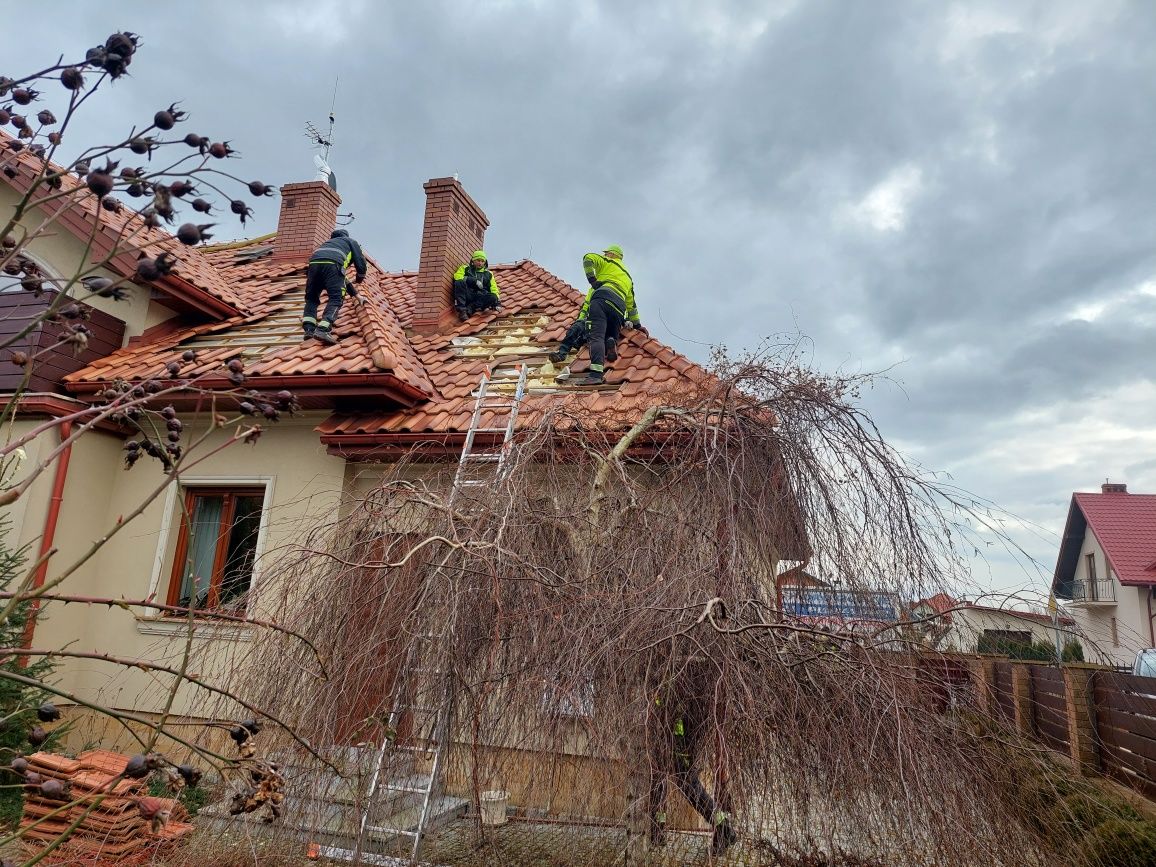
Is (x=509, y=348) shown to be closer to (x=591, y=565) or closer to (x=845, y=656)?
(x=591, y=565)

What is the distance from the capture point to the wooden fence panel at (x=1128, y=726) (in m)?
5.43

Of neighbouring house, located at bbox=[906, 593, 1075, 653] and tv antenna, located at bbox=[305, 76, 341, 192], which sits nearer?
neighbouring house, located at bbox=[906, 593, 1075, 653]

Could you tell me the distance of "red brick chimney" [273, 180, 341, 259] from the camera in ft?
41.7

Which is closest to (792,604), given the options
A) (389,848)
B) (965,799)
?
(965,799)

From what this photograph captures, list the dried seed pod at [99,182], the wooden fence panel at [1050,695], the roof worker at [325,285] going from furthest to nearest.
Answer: the roof worker at [325,285], the wooden fence panel at [1050,695], the dried seed pod at [99,182]

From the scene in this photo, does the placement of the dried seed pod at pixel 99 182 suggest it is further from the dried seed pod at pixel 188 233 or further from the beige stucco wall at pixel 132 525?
the beige stucco wall at pixel 132 525

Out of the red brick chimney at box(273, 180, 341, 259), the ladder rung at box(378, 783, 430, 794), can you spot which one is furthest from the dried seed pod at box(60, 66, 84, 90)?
the red brick chimney at box(273, 180, 341, 259)

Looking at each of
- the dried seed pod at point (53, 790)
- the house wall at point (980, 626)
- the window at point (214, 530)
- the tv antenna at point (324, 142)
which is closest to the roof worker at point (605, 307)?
the window at point (214, 530)

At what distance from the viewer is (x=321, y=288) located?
956 cm

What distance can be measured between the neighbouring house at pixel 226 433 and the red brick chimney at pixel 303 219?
2.46 m

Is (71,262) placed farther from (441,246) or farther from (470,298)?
(470,298)

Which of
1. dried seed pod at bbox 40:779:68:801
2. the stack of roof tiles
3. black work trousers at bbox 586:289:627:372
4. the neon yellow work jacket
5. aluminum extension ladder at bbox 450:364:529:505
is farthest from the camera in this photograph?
the neon yellow work jacket

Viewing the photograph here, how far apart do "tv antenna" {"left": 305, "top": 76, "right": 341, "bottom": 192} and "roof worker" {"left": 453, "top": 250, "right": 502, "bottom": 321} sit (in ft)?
13.3

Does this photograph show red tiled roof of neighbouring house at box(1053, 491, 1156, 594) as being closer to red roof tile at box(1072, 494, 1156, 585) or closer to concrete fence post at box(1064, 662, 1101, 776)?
red roof tile at box(1072, 494, 1156, 585)
